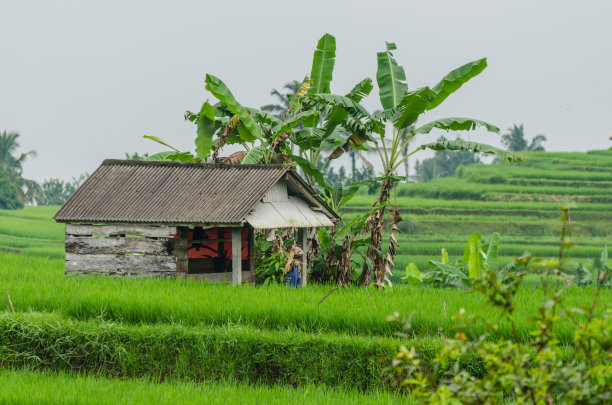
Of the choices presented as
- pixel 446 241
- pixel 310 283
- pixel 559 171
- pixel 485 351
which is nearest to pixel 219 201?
pixel 310 283

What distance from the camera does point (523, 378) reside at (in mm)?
3568

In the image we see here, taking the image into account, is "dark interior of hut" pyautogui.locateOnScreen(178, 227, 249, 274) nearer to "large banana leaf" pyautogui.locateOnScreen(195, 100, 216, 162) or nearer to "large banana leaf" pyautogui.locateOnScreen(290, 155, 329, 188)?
"large banana leaf" pyautogui.locateOnScreen(290, 155, 329, 188)

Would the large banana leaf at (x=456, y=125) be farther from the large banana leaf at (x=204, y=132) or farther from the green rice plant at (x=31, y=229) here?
the green rice plant at (x=31, y=229)

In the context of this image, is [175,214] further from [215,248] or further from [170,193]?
[215,248]

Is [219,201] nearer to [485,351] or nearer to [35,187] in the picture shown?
[485,351]

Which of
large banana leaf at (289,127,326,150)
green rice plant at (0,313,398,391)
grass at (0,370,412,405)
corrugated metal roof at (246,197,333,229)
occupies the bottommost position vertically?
grass at (0,370,412,405)

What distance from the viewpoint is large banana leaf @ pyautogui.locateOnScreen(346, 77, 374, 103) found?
40.4 ft

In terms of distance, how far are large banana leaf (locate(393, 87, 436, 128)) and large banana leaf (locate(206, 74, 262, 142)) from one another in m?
2.43

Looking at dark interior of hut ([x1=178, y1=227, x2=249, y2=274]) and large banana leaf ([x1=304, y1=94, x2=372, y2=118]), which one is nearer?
large banana leaf ([x1=304, y1=94, x2=372, y2=118])

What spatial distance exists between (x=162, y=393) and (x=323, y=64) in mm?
7573

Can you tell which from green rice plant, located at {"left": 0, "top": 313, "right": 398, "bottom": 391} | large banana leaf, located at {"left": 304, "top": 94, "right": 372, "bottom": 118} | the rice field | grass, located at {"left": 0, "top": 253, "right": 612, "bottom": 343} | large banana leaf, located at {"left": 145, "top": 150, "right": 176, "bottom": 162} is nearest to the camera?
the rice field

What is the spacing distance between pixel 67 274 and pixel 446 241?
20123mm

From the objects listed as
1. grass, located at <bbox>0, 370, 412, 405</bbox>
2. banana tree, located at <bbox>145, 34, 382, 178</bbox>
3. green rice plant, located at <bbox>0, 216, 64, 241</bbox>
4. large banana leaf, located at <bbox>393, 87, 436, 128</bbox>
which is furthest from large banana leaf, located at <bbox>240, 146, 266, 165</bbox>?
green rice plant, located at <bbox>0, 216, 64, 241</bbox>

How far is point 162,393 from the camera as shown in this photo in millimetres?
6527
